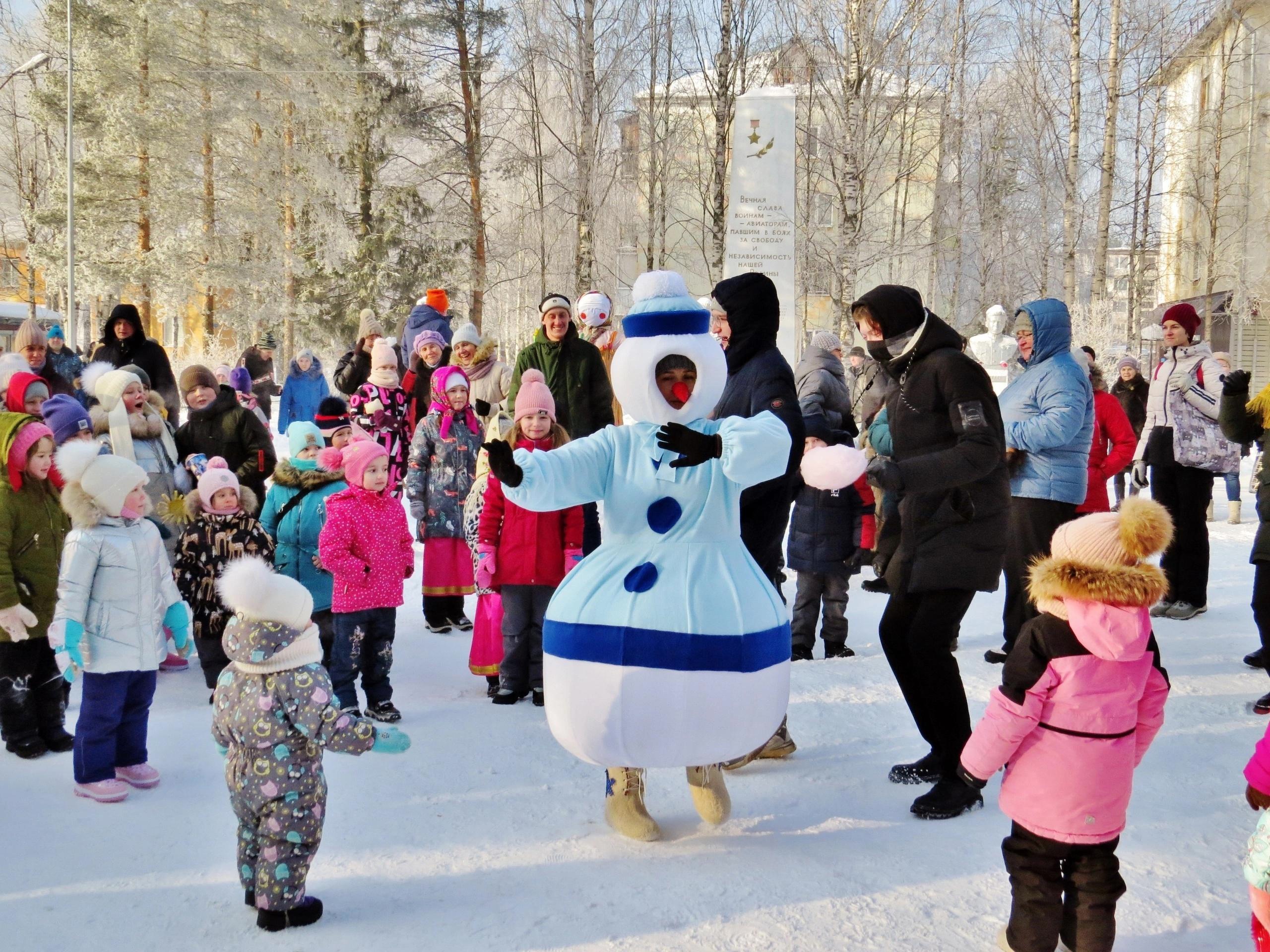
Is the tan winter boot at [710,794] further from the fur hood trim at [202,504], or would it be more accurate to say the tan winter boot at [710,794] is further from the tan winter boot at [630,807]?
the fur hood trim at [202,504]

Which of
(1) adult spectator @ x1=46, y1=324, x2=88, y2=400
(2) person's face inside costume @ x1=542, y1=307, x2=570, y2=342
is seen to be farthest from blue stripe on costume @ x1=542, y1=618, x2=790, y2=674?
(1) adult spectator @ x1=46, y1=324, x2=88, y2=400

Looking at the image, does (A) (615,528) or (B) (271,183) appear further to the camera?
(B) (271,183)

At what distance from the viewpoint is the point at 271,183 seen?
2427cm

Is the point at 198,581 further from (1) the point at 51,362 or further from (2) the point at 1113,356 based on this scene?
(2) the point at 1113,356

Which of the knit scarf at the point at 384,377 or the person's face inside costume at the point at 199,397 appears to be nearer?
the person's face inside costume at the point at 199,397

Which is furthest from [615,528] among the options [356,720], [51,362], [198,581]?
[51,362]

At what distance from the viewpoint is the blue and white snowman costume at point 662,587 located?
301 cm

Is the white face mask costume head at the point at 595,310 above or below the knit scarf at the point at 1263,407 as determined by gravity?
above

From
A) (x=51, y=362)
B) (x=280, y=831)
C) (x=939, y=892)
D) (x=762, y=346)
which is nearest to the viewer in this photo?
(x=280, y=831)

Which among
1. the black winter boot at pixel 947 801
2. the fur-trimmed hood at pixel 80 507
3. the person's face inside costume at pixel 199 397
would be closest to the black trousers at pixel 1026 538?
the black winter boot at pixel 947 801

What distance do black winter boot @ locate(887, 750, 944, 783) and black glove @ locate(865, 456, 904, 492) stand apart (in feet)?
3.88

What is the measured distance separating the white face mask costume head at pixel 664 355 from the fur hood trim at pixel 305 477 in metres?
2.38

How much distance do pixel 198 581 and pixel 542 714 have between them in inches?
69.9

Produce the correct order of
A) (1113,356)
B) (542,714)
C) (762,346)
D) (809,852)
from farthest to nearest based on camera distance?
1. (1113,356)
2. (542,714)
3. (762,346)
4. (809,852)
